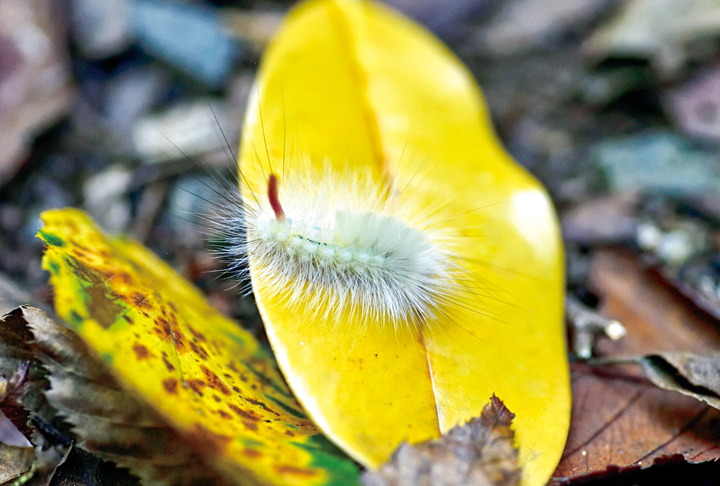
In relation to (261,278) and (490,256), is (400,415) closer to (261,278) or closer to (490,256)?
(261,278)

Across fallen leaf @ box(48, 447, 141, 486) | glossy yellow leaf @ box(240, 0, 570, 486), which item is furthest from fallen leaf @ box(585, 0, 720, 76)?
fallen leaf @ box(48, 447, 141, 486)

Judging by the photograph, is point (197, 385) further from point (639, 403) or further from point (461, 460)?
point (639, 403)

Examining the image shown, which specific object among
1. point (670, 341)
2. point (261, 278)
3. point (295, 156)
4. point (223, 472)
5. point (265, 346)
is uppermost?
point (295, 156)

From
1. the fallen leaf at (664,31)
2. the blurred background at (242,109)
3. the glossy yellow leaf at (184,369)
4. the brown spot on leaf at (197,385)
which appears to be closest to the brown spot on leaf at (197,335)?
the glossy yellow leaf at (184,369)

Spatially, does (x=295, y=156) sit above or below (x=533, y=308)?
above

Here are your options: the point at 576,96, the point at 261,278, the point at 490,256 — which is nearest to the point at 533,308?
the point at 490,256
